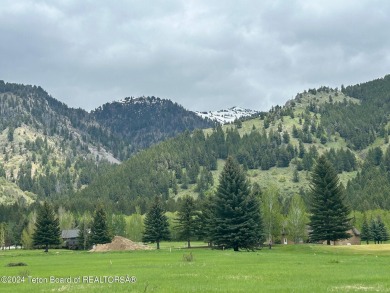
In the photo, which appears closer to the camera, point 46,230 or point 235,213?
point 235,213

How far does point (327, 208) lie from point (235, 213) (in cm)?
1854

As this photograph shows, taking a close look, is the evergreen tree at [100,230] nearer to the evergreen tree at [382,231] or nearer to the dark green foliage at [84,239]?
the dark green foliage at [84,239]

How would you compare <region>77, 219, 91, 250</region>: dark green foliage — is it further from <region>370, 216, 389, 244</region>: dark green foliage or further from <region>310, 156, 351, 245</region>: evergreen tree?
<region>370, 216, 389, 244</region>: dark green foliage

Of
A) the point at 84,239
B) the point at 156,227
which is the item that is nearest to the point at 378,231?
the point at 156,227

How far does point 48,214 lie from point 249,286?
91.0m

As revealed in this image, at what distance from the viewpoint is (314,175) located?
265 feet

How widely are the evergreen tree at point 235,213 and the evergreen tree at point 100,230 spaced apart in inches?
2074

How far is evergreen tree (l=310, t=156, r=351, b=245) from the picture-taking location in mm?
76438

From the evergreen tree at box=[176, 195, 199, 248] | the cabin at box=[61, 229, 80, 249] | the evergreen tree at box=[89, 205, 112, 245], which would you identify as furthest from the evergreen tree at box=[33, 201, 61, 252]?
the cabin at box=[61, 229, 80, 249]

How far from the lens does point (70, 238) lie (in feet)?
507

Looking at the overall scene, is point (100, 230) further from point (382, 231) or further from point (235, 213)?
point (382, 231)

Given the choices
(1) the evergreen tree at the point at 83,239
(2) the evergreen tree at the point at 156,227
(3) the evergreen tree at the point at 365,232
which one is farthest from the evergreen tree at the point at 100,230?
(3) the evergreen tree at the point at 365,232

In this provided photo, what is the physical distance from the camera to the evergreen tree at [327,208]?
76.4 m

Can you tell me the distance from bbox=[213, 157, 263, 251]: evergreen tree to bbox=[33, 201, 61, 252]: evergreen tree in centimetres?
5017
